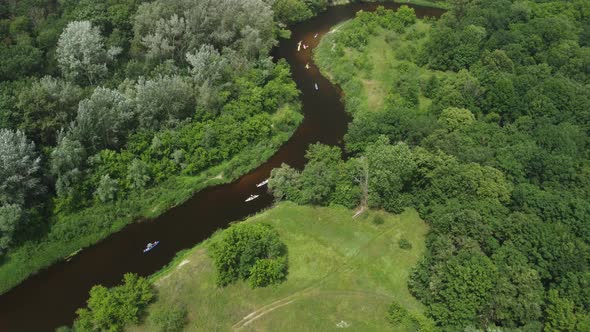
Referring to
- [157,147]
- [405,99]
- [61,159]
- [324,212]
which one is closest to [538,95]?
[405,99]

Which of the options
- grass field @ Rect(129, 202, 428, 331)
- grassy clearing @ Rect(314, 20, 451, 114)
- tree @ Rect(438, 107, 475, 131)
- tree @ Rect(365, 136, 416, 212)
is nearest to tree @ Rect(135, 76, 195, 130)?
grass field @ Rect(129, 202, 428, 331)

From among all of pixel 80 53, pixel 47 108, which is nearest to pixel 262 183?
pixel 47 108

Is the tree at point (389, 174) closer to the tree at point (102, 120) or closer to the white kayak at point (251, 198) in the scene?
the white kayak at point (251, 198)

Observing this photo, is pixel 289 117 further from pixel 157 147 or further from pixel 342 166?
pixel 157 147

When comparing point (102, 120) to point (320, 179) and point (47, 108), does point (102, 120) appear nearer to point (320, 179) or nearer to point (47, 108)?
point (47, 108)

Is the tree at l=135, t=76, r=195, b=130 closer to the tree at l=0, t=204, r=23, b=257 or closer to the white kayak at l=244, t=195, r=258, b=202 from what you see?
the white kayak at l=244, t=195, r=258, b=202

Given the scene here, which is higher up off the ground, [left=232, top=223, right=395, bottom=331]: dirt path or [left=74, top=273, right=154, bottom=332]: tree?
[left=74, top=273, right=154, bottom=332]: tree

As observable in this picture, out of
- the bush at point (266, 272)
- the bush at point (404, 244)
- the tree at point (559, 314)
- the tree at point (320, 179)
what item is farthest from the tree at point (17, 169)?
the tree at point (559, 314)
